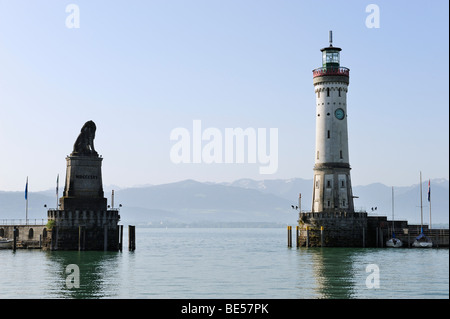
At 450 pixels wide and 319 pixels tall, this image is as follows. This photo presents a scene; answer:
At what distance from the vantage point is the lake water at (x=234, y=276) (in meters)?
56.8

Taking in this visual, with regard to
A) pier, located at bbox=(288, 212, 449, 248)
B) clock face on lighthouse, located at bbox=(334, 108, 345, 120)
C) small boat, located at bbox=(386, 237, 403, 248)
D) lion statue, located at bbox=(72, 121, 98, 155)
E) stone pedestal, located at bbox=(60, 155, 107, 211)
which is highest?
clock face on lighthouse, located at bbox=(334, 108, 345, 120)

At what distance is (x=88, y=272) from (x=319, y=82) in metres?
51.9

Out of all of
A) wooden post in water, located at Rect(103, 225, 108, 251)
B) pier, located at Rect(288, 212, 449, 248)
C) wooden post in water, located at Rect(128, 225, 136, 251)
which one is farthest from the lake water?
wooden post in water, located at Rect(128, 225, 136, 251)

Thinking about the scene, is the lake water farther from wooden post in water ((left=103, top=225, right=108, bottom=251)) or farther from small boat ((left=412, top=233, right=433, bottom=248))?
small boat ((left=412, top=233, right=433, bottom=248))

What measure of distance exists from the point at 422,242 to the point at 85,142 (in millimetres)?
53029

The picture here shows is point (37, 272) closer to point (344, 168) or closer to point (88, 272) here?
point (88, 272)

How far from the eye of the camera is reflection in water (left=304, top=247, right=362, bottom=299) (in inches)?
2264

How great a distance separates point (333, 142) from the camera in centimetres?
10712

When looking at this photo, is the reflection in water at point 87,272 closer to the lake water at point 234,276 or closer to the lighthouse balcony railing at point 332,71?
the lake water at point 234,276

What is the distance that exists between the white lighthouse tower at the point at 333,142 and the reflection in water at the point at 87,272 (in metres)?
33.4

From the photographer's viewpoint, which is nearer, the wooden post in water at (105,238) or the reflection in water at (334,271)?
the reflection in water at (334,271)

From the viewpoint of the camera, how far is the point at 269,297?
54.5 metres

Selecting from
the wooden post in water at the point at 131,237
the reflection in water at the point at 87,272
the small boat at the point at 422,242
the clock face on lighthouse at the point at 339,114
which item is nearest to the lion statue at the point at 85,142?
the wooden post in water at the point at 131,237
